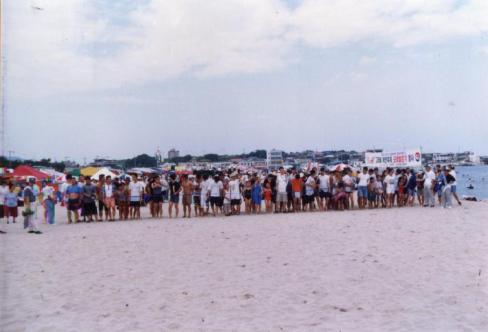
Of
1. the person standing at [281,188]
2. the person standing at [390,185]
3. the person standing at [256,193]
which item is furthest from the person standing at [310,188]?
the person standing at [390,185]

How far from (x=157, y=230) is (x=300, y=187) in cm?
586

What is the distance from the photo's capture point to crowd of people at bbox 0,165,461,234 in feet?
56.9

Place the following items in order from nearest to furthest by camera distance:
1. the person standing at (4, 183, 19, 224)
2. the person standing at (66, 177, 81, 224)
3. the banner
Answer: the person standing at (66, 177, 81, 224) < the person standing at (4, 183, 19, 224) < the banner

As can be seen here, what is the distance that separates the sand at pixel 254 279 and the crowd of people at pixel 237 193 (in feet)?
12.7

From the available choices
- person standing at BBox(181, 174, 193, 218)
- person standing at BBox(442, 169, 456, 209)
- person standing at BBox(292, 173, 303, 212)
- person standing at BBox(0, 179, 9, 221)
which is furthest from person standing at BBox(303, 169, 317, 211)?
person standing at BBox(0, 179, 9, 221)

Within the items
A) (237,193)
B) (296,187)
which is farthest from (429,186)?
(237,193)

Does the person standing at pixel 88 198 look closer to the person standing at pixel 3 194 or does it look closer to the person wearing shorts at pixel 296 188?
the person standing at pixel 3 194

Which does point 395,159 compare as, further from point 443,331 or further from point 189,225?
point 443,331

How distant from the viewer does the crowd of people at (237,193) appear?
17.3 m

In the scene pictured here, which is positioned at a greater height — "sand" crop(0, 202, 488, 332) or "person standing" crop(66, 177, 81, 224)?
"person standing" crop(66, 177, 81, 224)

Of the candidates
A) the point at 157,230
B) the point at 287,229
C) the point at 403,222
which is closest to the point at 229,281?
the point at 287,229

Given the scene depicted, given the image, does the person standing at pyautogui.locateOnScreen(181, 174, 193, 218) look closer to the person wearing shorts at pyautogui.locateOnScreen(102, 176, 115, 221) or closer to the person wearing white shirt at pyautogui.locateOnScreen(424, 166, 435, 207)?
the person wearing shorts at pyautogui.locateOnScreen(102, 176, 115, 221)

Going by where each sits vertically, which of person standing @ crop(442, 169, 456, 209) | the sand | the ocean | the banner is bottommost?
the ocean

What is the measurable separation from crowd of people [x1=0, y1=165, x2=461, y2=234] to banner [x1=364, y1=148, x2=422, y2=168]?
494cm
